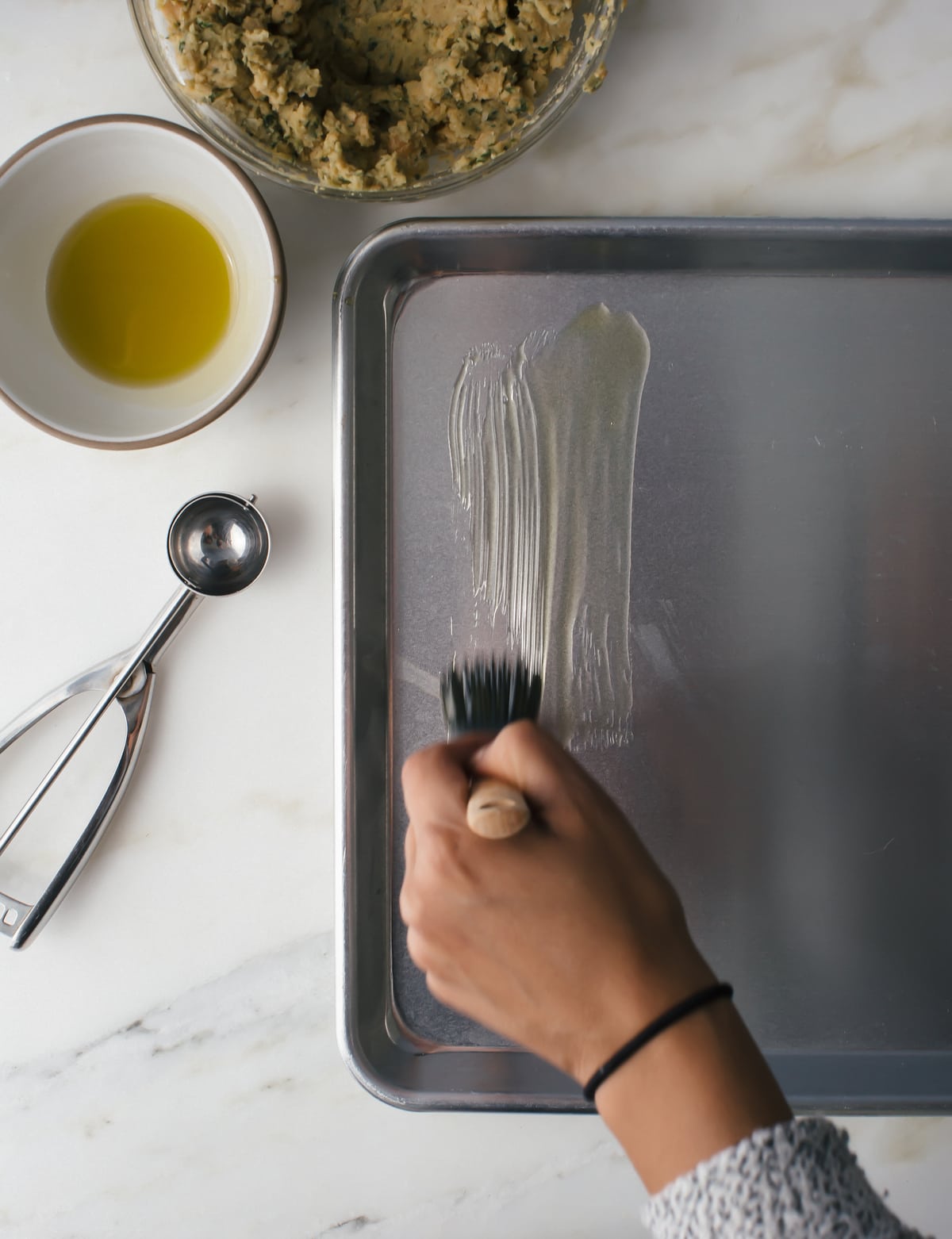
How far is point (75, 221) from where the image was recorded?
610 millimetres

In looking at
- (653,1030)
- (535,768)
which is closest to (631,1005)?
(653,1030)

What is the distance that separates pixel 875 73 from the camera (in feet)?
2.09

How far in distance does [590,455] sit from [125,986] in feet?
1.62

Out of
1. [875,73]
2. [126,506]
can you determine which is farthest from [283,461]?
[875,73]

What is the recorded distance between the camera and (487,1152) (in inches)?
25.8

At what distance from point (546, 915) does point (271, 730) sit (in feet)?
0.92

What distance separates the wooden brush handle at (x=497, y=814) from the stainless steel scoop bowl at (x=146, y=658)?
0.27m

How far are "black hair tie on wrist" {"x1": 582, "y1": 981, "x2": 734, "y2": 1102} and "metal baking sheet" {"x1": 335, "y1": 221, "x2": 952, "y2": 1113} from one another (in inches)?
7.9

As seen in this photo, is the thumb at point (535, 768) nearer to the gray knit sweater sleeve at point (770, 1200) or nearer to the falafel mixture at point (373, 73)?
the gray knit sweater sleeve at point (770, 1200)

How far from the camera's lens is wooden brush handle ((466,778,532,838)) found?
0.43 metres

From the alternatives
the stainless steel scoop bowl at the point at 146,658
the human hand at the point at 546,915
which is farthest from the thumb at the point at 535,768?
the stainless steel scoop bowl at the point at 146,658

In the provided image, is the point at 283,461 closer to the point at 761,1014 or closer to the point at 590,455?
the point at 590,455

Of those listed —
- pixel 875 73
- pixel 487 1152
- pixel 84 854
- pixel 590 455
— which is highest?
pixel 875 73

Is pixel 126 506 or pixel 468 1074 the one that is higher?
pixel 126 506
